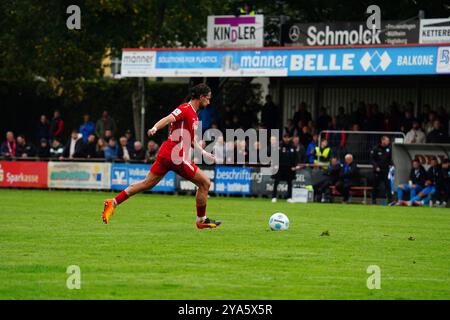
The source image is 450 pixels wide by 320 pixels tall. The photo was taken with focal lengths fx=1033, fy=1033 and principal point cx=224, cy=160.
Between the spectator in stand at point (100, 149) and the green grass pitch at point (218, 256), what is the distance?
494 inches

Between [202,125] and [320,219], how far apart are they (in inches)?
560

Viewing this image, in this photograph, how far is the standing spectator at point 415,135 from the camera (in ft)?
95.7

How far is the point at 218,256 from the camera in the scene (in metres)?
12.4

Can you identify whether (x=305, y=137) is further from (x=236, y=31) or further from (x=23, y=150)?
(x=23, y=150)

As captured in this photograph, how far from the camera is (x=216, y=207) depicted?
24031 millimetres

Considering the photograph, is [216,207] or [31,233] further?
[216,207]

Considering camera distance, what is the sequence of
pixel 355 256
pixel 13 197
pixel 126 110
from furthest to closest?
pixel 126 110 < pixel 13 197 < pixel 355 256

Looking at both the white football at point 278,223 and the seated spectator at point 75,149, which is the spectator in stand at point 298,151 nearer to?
the seated spectator at point 75,149

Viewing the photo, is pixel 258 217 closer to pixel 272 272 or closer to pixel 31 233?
pixel 31 233

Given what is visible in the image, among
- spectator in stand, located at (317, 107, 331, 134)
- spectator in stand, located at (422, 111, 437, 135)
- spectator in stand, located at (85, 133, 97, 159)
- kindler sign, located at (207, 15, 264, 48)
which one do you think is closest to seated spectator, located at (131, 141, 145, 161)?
spectator in stand, located at (85, 133, 97, 159)

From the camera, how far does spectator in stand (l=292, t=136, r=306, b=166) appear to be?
2932 cm

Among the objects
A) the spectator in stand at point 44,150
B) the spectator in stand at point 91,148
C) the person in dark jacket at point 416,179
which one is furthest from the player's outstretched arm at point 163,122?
the spectator in stand at point 44,150
